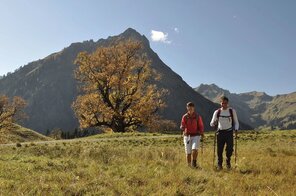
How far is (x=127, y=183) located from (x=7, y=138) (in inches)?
2014

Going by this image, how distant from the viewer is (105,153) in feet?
56.4

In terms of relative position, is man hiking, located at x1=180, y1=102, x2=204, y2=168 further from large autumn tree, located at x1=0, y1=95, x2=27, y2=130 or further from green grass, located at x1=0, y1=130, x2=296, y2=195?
large autumn tree, located at x1=0, y1=95, x2=27, y2=130

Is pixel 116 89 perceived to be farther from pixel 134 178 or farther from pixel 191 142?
pixel 134 178

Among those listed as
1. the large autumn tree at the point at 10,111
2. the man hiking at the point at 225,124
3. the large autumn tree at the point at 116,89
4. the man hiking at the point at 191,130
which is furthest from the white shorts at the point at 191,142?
the large autumn tree at the point at 10,111

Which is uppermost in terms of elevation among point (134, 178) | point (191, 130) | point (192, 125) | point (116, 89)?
point (116, 89)

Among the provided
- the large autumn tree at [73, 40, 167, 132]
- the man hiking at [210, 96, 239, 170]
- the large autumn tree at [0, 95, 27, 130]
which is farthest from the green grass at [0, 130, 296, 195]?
the large autumn tree at [0, 95, 27, 130]

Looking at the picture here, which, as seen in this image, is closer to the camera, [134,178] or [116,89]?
[134,178]

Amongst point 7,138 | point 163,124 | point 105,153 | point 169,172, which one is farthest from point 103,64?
point 169,172

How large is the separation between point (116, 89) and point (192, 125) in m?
36.7

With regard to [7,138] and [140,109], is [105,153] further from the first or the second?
[7,138]

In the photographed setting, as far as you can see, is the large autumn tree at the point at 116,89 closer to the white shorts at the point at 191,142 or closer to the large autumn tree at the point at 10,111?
the large autumn tree at the point at 10,111

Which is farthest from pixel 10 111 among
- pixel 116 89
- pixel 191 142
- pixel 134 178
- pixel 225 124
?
pixel 134 178

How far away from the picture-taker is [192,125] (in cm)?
1598

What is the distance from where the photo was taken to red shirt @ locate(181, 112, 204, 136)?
626 inches
